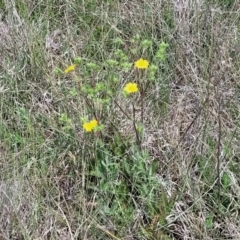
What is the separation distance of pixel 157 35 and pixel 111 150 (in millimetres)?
711

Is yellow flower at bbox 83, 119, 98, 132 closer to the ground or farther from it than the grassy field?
farther from it

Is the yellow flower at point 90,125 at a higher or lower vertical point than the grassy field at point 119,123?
higher

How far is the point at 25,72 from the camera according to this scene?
222 centimetres

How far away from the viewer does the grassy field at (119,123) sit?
1.69 m

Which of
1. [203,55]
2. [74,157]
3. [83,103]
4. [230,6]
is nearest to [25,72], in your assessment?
[83,103]

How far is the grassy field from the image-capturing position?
1687mm

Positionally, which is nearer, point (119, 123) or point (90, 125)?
point (90, 125)

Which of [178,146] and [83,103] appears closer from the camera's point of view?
[178,146]

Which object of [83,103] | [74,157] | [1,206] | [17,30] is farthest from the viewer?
[17,30]

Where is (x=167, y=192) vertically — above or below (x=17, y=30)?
below

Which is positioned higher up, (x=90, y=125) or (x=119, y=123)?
(x=90, y=125)

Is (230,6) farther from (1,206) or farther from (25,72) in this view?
(1,206)

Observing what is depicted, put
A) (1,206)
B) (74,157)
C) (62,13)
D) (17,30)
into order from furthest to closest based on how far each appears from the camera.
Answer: (62,13) → (17,30) → (74,157) → (1,206)

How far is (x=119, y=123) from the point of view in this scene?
1.94 m
